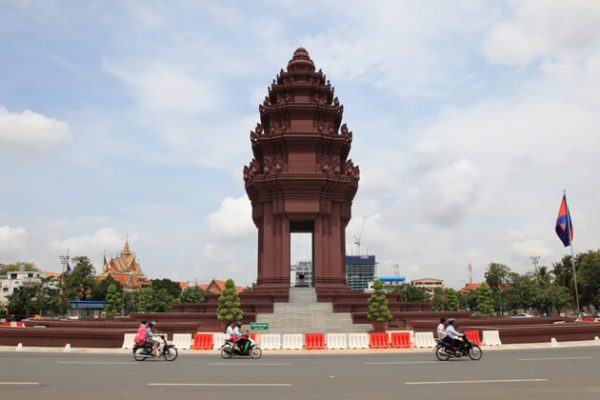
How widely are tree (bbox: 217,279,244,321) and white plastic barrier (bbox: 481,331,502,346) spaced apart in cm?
1425

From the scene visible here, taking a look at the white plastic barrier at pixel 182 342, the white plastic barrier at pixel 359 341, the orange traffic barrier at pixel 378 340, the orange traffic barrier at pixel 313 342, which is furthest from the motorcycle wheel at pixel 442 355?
the white plastic barrier at pixel 182 342

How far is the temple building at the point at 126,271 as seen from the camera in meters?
131

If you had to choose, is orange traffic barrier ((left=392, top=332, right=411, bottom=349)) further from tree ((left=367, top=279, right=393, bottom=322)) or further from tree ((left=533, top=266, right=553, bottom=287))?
tree ((left=533, top=266, right=553, bottom=287))

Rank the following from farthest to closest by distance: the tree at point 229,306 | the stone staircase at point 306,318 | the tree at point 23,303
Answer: the tree at point 23,303, the tree at point 229,306, the stone staircase at point 306,318

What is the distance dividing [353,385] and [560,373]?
6384 mm

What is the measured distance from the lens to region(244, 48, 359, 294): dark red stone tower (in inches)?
1510

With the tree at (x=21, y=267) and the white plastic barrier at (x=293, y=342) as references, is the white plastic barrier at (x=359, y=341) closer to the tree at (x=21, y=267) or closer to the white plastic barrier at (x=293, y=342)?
the white plastic barrier at (x=293, y=342)

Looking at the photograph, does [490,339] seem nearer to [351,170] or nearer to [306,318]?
[306,318]

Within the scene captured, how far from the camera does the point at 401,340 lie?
994 inches

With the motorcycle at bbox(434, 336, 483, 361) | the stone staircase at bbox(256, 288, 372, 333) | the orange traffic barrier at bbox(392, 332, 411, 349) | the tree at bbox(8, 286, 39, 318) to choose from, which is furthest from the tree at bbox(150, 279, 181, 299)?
the motorcycle at bbox(434, 336, 483, 361)

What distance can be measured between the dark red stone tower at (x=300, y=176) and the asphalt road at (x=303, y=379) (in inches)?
759

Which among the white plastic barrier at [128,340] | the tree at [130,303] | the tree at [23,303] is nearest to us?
the white plastic barrier at [128,340]

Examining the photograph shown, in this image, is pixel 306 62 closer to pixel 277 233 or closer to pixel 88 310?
pixel 277 233

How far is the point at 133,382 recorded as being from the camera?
12898mm
